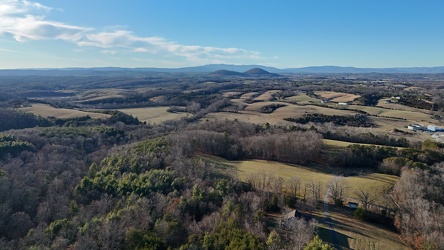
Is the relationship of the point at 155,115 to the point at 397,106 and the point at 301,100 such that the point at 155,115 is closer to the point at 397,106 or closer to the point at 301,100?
the point at 301,100

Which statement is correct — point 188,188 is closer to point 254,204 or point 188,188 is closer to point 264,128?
point 254,204

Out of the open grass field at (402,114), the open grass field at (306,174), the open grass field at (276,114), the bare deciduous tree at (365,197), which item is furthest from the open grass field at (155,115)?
the bare deciduous tree at (365,197)

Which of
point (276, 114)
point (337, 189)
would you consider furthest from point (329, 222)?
point (276, 114)

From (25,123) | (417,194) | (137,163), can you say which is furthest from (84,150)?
(417,194)

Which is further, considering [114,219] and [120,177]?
[120,177]

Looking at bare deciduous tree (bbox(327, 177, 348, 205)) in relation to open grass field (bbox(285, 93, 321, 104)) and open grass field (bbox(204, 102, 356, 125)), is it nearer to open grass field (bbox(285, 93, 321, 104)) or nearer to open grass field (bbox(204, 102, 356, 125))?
open grass field (bbox(204, 102, 356, 125))

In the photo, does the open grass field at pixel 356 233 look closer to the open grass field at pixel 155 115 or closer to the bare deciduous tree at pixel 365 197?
the bare deciduous tree at pixel 365 197

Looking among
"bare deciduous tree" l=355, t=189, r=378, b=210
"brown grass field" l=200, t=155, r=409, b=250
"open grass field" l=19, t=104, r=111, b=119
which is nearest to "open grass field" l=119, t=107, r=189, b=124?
"open grass field" l=19, t=104, r=111, b=119
